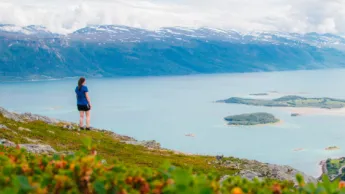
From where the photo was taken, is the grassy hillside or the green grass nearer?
the grassy hillside

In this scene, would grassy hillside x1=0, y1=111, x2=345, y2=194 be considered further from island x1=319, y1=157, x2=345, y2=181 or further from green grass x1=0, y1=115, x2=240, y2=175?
island x1=319, y1=157, x2=345, y2=181

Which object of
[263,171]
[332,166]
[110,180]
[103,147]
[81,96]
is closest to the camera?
[110,180]

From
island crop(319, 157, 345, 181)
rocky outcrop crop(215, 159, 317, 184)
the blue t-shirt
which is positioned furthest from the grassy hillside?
island crop(319, 157, 345, 181)

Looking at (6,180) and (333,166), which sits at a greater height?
(6,180)

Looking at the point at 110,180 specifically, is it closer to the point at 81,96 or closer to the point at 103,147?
the point at 103,147

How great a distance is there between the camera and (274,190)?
5.28m

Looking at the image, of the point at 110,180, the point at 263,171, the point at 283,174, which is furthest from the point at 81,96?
the point at 110,180

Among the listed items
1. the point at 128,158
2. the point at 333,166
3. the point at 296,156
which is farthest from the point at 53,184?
the point at 296,156

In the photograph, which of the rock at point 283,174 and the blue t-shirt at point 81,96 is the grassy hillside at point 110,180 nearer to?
the rock at point 283,174

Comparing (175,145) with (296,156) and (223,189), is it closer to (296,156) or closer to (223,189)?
(296,156)

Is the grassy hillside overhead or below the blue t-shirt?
below

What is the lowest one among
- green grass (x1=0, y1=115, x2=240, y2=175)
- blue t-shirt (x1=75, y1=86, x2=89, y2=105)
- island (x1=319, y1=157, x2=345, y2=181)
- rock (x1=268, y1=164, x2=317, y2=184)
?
island (x1=319, y1=157, x2=345, y2=181)

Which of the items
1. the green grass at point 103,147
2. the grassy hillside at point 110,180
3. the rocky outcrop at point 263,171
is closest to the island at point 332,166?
the rocky outcrop at point 263,171

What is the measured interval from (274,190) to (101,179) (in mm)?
2069
